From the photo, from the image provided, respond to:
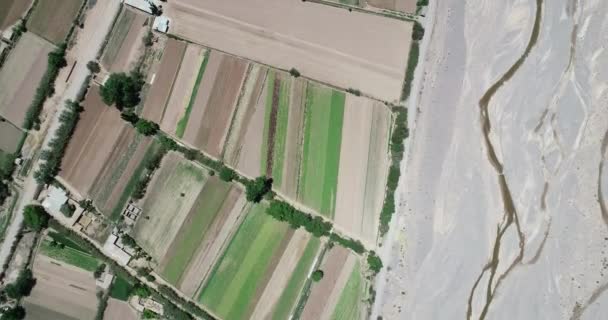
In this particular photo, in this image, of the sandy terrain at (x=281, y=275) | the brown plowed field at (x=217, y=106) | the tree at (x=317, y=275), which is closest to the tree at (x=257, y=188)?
the brown plowed field at (x=217, y=106)

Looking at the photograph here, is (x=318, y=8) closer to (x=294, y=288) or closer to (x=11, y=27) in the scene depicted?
(x=294, y=288)

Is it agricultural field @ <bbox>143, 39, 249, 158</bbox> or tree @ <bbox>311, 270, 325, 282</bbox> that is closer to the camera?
tree @ <bbox>311, 270, 325, 282</bbox>

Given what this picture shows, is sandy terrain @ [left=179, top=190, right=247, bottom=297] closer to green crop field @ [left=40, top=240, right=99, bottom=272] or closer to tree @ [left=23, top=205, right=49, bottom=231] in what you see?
green crop field @ [left=40, top=240, right=99, bottom=272]

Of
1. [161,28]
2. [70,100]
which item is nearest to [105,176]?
[70,100]

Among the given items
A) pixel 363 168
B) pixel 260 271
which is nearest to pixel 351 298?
pixel 260 271

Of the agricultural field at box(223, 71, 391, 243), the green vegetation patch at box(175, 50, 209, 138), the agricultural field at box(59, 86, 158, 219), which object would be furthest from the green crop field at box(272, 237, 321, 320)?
the agricultural field at box(59, 86, 158, 219)

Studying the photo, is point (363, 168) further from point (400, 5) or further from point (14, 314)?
point (14, 314)

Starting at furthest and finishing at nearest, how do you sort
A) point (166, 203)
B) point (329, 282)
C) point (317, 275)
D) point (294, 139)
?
point (166, 203)
point (294, 139)
point (329, 282)
point (317, 275)
